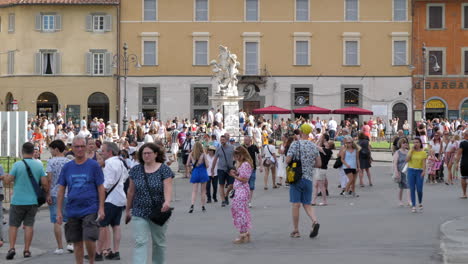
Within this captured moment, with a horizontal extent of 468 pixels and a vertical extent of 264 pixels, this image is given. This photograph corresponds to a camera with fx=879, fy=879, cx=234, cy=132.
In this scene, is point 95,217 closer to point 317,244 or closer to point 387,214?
point 317,244

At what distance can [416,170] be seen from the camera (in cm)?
1881

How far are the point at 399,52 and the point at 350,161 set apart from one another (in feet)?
130

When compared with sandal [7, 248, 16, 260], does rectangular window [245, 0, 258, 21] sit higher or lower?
higher

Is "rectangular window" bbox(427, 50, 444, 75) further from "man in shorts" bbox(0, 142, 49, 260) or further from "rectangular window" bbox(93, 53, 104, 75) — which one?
"man in shorts" bbox(0, 142, 49, 260)

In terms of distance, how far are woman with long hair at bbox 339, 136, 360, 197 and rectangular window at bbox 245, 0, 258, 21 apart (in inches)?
1514

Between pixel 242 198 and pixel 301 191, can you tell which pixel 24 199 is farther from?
pixel 301 191

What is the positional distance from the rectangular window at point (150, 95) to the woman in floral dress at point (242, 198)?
4533cm

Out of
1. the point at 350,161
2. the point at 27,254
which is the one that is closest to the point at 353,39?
the point at 350,161

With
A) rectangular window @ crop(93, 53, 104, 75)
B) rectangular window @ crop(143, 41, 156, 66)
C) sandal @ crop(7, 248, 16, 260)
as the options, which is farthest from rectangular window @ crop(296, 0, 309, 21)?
sandal @ crop(7, 248, 16, 260)

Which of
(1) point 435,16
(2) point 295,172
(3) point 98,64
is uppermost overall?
(1) point 435,16

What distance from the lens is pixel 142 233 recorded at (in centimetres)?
1028

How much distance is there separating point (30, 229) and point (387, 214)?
27.1 ft

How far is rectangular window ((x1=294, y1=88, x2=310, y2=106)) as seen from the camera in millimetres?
60656

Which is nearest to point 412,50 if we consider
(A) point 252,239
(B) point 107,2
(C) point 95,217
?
(B) point 107,2
